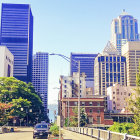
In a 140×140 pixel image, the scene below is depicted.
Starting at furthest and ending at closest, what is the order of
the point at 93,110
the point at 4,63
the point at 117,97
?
the point at 117,97, the point at 4,63, the point at 93,110

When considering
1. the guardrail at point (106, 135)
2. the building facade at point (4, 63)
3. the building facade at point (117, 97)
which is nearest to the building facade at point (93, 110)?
the building facade at point (4, 63)

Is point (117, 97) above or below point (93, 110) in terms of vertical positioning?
above

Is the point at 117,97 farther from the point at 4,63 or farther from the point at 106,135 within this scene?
the point at 106,135

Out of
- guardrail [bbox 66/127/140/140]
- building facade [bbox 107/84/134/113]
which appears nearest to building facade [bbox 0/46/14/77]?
building facade [bbox 107/84/134/113]

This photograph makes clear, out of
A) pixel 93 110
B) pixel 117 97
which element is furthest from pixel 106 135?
pixel 117 97

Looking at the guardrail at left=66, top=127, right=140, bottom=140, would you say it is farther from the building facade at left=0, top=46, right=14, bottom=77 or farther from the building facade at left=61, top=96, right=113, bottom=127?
the building facade at left=0, top=46, right=14, bottom=77

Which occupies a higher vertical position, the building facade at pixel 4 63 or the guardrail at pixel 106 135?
the building facade at pixel 4 63

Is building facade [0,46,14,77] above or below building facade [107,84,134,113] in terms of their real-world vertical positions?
above

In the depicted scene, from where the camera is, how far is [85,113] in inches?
3610

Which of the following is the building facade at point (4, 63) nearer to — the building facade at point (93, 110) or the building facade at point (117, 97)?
the building facade at point (93, 110)

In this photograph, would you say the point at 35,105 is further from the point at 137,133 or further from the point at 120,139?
the point at 120,139

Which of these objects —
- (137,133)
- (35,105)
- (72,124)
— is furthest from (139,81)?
(35,105)

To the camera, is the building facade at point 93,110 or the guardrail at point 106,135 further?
the building facade at point 93,110

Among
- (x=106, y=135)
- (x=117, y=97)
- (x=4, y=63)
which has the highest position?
(x=4, y=63)
